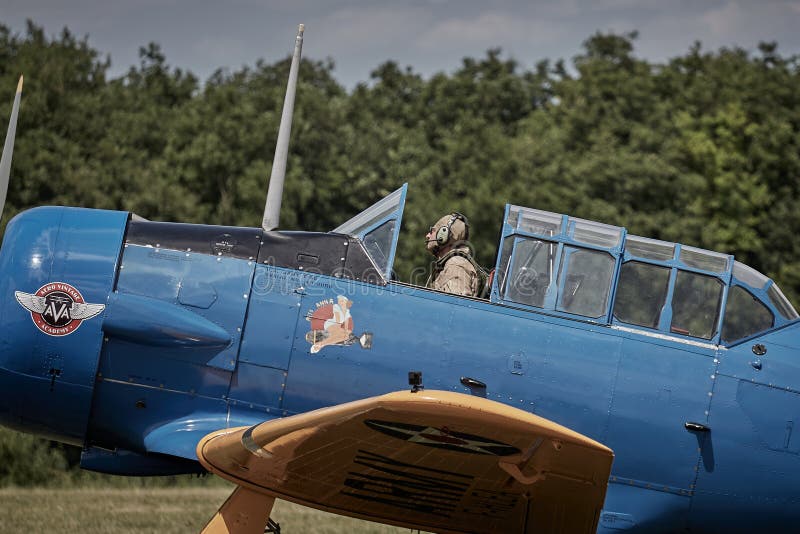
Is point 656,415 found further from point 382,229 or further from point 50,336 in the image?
point 50,336

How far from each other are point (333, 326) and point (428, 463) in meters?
1.30

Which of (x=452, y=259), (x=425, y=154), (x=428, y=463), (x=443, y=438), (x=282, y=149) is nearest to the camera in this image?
(x=443, y=438)

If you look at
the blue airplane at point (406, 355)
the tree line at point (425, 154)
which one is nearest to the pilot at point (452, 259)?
the blue airplane at point (406, 355)

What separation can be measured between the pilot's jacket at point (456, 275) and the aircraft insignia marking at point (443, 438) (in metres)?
1.57

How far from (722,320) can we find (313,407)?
3144 millimetres

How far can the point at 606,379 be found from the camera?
759 cm

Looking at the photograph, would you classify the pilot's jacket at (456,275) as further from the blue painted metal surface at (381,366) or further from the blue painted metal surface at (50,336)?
the blue painted metal surface at (50,336)

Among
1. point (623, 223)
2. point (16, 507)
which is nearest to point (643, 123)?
point (623, 223)

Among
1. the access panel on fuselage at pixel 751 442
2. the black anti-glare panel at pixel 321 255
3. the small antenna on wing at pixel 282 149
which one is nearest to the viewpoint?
the access panel on fuselage at pixel 751 442

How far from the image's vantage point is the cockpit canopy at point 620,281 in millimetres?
7742

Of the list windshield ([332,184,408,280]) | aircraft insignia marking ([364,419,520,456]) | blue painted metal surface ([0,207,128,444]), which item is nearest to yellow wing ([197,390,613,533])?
aircraft insignia marking ([364,419,520,456])

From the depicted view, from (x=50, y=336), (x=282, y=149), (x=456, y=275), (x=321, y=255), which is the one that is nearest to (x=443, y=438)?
(x=456, y=275)

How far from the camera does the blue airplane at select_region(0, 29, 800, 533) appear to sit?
297 inches

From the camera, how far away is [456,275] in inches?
319
